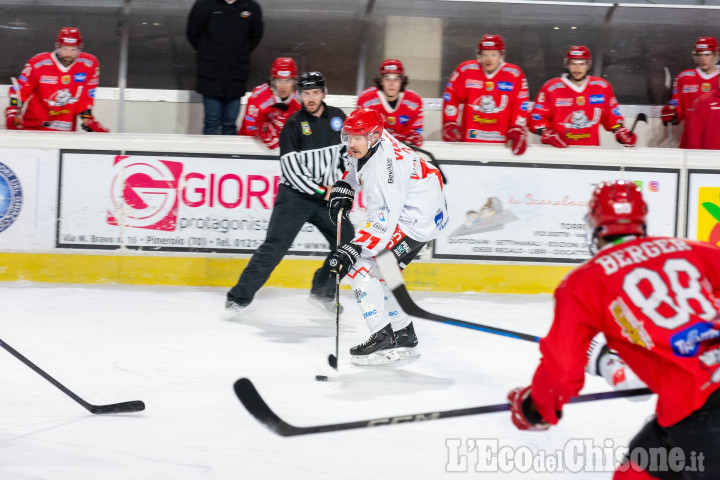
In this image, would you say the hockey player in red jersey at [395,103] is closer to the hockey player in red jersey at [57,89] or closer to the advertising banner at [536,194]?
the advertising banner at [536,194]

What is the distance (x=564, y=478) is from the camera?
3.08m

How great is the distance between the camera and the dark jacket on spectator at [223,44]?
246 inches

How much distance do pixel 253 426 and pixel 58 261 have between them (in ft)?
9.69

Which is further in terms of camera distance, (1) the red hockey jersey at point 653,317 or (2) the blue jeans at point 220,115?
(2) the blue jeans at point 220,115

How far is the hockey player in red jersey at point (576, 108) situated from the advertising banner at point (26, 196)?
3.25m

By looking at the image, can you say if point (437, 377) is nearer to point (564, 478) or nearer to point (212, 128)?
point (564, 478)

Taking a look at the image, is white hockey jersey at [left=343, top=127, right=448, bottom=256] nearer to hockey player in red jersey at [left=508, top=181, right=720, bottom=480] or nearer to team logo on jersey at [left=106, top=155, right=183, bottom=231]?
team logo on jersey at [left=106, top=155, right=183, bottom=231]

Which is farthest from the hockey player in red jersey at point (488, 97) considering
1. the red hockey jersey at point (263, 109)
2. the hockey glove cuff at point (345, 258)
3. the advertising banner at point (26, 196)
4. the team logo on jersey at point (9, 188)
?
the team logo on jersey at point (9, 188)

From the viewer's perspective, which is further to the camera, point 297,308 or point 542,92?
point 542,92

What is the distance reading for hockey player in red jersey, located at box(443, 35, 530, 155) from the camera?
6148 mm

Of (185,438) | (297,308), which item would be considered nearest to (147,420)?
(185,438)

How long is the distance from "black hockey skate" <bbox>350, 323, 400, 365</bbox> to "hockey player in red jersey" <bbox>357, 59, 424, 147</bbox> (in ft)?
6.37

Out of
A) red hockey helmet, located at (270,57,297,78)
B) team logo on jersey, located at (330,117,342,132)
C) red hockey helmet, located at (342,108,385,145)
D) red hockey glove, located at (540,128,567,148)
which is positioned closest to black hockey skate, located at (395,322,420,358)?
red hockey helmet, located at (342,108,385,145)

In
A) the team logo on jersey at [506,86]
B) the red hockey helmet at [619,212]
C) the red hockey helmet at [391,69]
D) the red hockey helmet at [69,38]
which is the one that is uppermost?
the red hockey helmet at [69,38]
